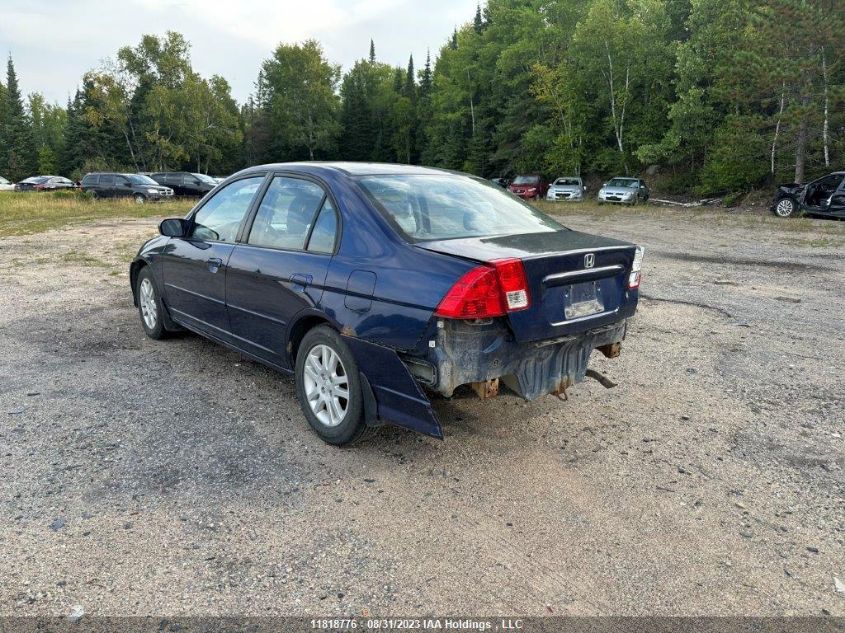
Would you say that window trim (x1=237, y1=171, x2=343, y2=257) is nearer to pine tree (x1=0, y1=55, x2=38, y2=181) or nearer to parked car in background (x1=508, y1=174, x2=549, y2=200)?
parked car in background (x1=508, y1=174, x2=549, y2=200)

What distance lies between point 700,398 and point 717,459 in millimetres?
1018

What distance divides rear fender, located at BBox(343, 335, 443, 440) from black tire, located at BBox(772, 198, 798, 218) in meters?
21.9

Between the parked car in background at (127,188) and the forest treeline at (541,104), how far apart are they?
23.9 meters

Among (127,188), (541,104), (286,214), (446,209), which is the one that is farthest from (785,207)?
(127,188)

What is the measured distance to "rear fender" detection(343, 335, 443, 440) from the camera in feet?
10.3

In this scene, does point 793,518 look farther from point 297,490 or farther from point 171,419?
point 171,419

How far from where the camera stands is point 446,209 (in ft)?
12.6

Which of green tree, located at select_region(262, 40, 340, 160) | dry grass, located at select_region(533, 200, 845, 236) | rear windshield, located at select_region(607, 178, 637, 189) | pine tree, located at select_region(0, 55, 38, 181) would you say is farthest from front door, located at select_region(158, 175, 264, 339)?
pine tree, located at select_region(0, 55, 38, 181)

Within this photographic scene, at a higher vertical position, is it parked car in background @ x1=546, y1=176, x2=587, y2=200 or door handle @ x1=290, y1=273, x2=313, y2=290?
door handle @ x1=290, y1=273, x2=313, y2=290

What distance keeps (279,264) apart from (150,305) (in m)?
2.59

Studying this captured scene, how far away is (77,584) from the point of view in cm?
242

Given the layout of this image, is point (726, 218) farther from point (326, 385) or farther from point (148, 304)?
point (326, 385)

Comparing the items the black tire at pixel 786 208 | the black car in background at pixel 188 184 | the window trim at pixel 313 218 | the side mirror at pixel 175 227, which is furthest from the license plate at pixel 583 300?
the black car in background at pixel 188 184

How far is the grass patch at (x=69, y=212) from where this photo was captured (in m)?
18.1
